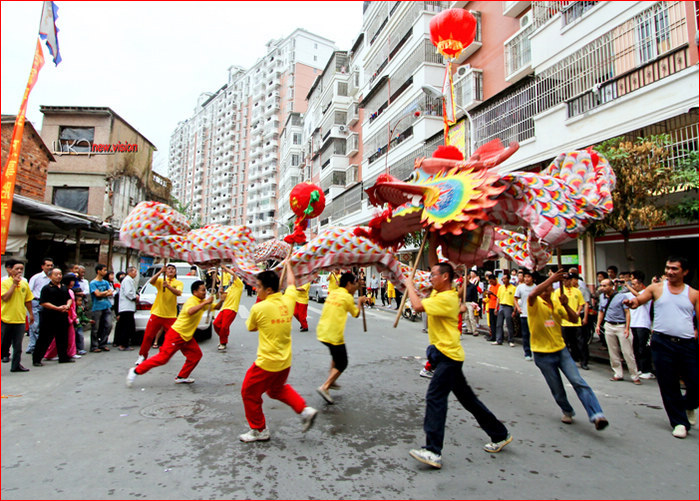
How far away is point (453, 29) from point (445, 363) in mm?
4245

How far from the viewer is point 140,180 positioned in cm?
2700

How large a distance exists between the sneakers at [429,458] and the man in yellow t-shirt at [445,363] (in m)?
0.01

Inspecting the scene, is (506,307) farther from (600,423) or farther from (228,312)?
(228,312)

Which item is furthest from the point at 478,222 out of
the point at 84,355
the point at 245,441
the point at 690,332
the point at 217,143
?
the point at 217,143

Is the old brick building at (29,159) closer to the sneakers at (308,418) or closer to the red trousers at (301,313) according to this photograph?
the red trousers at (301,313)

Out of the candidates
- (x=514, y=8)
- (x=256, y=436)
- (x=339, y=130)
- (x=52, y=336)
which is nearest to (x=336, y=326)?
(x=256, y=436)

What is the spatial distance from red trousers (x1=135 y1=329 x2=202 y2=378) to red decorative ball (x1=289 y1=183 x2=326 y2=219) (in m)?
2.61

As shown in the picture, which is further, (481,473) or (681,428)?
(681,428)

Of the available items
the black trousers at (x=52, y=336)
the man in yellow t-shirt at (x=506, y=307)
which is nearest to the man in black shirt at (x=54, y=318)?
the black trousers at (x=52, y=336)

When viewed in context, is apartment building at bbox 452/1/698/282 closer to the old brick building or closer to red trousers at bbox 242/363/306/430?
red trousers at bbox 242/363/306/430

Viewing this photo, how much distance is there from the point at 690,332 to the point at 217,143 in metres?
86.9

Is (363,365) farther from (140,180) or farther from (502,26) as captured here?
(140,180)

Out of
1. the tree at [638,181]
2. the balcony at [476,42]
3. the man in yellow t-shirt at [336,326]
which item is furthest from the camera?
the balcony at [476,42]

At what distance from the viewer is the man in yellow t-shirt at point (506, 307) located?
955 cm
